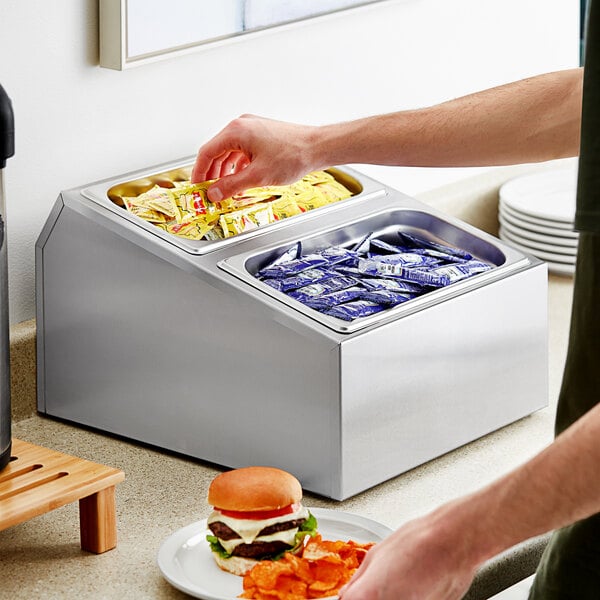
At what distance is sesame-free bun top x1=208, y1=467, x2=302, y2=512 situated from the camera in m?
1.06

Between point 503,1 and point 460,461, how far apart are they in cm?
101

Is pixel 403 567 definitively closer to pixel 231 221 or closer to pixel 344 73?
pixel 231 221

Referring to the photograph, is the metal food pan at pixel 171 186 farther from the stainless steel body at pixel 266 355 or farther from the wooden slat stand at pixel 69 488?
the wooden slat stand at pixel 69 488

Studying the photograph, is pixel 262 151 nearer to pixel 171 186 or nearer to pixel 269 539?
pixel 171 186

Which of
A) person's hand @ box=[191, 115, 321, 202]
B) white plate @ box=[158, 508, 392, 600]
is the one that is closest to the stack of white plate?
person's hand @ box=[191, 115, 321, 202]

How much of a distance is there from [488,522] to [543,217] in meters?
1.32

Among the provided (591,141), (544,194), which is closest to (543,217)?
(544,194)

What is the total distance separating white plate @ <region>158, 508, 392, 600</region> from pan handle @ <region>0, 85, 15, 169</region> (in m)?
0.37

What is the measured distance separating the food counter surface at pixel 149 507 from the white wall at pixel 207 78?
0.23 meters

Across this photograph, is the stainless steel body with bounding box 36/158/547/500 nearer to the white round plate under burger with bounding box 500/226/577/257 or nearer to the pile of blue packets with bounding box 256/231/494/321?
the pile of blue packets with bounding box 256/231/494/321

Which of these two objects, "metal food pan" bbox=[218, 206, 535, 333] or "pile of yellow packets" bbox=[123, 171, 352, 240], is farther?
"pile of yellow packets" bbox=[123, 171, 352, 240]

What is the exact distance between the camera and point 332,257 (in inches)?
54.8

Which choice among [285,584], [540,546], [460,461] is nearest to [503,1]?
[460,461]

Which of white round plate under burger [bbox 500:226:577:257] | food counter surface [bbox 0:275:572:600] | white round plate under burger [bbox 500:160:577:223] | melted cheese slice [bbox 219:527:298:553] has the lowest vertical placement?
food counter surface [bbox 0:275:572:600]
